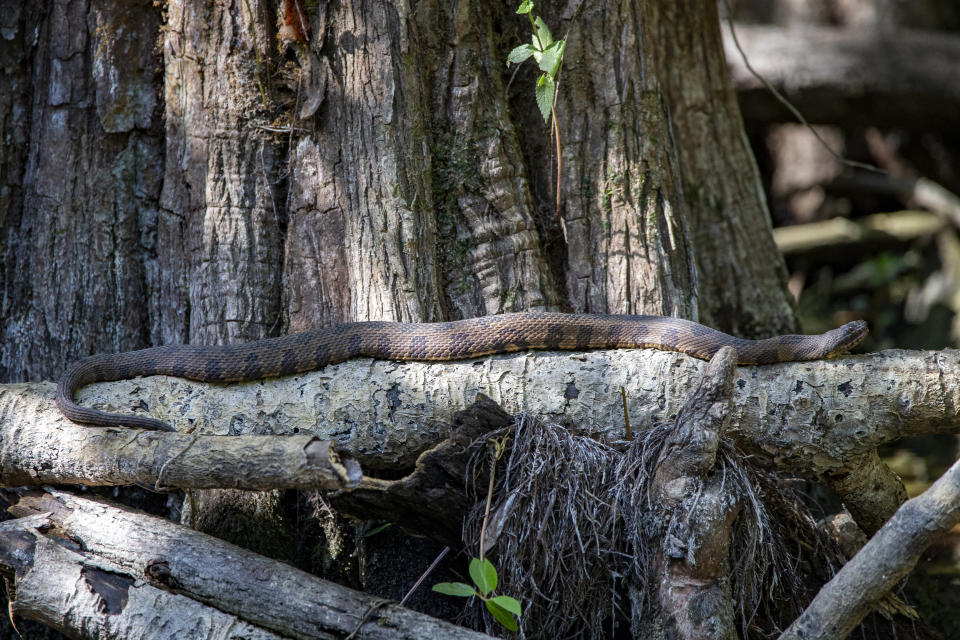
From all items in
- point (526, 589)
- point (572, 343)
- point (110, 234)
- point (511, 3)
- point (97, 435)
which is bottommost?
point (526, 589)

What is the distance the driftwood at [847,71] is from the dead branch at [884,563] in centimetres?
747

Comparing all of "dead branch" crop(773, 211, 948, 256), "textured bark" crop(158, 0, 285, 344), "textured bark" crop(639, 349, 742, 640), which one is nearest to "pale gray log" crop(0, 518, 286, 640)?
"textured bark" crop(158, 0, 285, 344)

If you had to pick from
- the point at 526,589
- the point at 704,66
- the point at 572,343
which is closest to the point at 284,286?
the point at 572,343

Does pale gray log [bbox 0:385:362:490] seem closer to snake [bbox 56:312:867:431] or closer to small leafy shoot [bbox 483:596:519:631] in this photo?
snake [bbox 56:312:867:431]

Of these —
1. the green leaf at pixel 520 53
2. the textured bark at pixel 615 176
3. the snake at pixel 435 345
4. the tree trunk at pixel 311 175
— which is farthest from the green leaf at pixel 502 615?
the green leaf at pixel 520 53

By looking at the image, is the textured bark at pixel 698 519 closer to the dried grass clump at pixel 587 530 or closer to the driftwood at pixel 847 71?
the dried grass clump at pixel 587 530

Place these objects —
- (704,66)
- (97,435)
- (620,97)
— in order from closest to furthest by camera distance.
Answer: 1. (97,435)
2. (620,97)
3. (704,66)

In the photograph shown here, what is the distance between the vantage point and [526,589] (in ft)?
12.3

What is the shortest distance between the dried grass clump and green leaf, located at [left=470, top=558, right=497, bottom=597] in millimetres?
425

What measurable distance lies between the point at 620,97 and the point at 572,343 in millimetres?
1588

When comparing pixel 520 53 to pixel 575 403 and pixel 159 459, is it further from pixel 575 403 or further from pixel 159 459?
pixel 159 459

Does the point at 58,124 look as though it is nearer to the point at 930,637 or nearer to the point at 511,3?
the point at 511,3

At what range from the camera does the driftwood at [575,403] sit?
158 inches

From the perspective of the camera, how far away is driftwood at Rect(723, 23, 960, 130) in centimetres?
973
